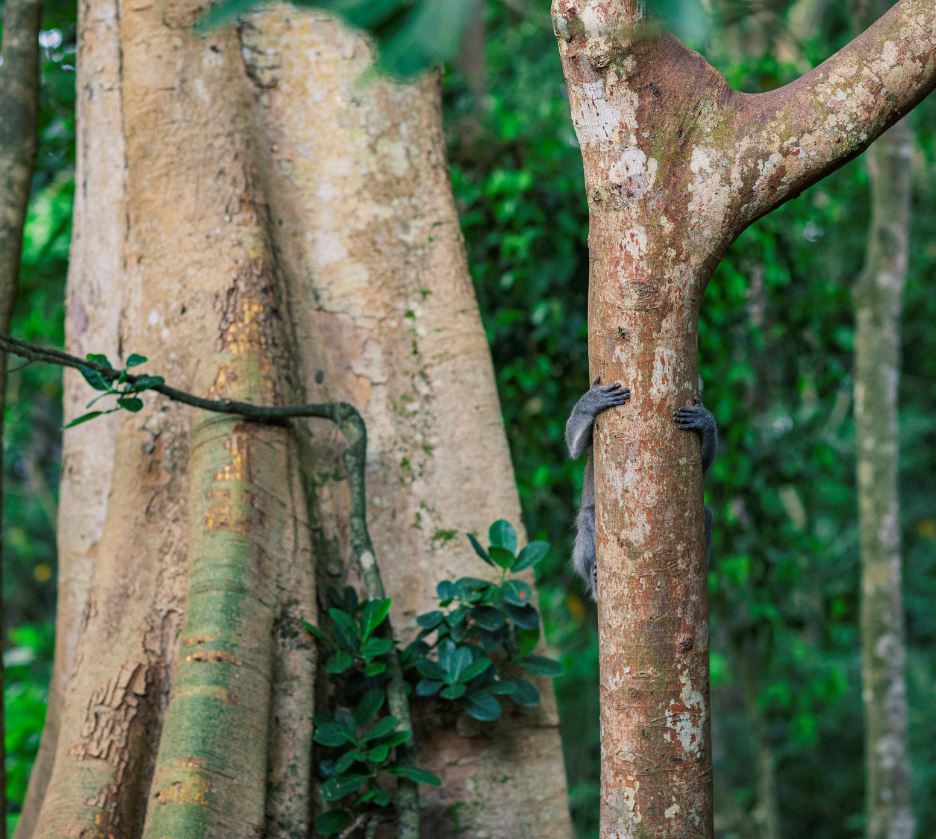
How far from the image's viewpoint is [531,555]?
112 inches

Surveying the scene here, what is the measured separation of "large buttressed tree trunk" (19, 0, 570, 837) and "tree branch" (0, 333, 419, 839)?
10cm

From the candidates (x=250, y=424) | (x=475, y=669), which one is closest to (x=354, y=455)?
(x=250, y=424)

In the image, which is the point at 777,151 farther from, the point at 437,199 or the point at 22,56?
the point at 22,56

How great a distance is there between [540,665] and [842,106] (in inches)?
65.0

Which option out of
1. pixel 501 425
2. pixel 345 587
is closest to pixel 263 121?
pixel 501 425

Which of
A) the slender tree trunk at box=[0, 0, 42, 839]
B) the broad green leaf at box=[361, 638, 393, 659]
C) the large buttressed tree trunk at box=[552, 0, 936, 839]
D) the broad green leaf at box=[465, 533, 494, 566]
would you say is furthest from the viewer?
the slender tree trunk at box=[0, 0, 42, 839]

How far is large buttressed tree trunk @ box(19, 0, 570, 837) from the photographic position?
2.66 metres

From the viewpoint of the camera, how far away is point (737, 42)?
9289mm

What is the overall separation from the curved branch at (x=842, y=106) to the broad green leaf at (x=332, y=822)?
1.78m

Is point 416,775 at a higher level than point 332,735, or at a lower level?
lower

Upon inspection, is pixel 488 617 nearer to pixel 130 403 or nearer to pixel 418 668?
pixel 418 668

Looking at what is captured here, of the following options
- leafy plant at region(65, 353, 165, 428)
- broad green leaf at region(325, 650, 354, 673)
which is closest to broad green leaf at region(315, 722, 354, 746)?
broad green leaf at region(325, 650, 354, 673)

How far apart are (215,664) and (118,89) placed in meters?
2.04

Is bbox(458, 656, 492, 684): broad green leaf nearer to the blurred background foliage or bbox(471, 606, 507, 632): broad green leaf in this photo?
bbox(471, 606, 507, 632): broad green leaf
